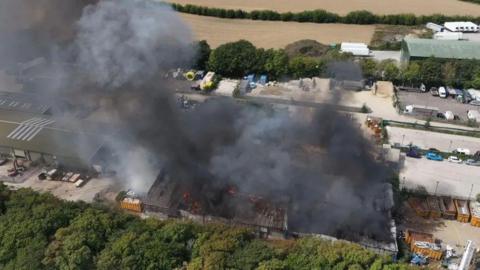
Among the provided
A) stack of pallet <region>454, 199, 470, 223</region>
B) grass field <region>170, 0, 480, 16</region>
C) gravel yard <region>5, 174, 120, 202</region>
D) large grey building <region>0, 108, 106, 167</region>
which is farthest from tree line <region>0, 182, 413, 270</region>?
grass field <region>170, 0, 480, 16</region>

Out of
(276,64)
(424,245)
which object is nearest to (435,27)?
(276,64)

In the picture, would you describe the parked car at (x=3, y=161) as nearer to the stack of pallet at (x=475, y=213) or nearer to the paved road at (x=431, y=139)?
the paved road at (x=431, y=139)

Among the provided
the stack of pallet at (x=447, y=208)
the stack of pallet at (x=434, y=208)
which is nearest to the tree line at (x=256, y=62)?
the stack of pallet at (x=434, y=208)

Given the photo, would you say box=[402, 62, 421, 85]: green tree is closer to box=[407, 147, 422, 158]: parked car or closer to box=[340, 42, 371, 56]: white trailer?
box=[340, 42, 371, 56]: white trailer

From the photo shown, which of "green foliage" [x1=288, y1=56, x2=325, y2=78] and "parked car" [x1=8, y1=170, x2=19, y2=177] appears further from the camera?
"green foliage" [x1=288, y1=56, x2=325, y2=78]

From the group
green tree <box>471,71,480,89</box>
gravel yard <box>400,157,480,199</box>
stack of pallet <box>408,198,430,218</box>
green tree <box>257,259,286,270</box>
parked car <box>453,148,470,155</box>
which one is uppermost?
green tree <box>471,71,480,89</box>

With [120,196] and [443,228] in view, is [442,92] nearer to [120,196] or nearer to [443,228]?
[443,228]

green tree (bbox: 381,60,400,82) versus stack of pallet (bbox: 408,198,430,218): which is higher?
green tree (bbox: 381,60,400,82)
